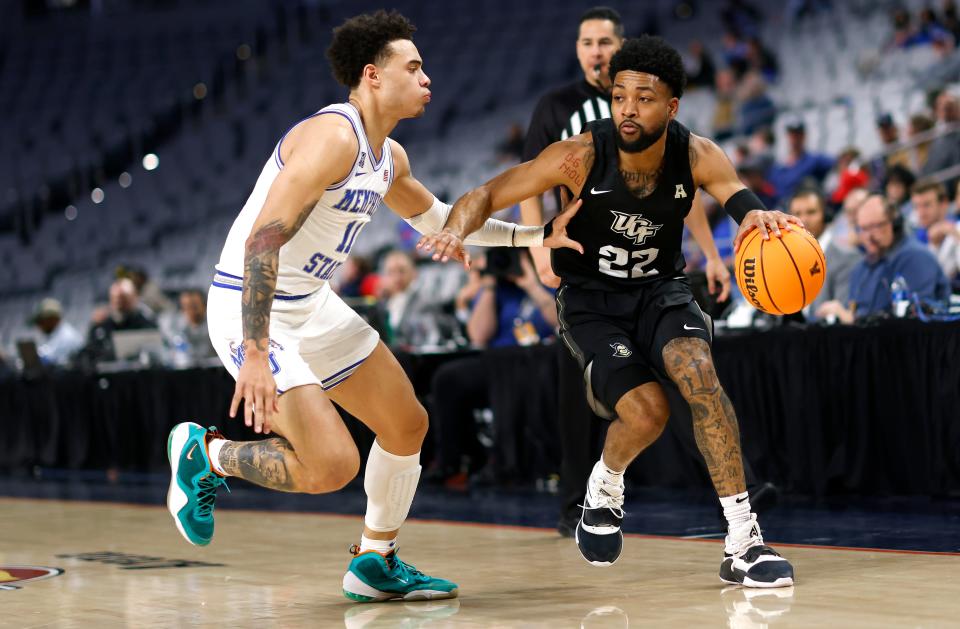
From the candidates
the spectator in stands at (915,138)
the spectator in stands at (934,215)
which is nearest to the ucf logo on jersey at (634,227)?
the spectator in stands at (934,215)

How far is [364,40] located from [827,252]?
14.7 feet

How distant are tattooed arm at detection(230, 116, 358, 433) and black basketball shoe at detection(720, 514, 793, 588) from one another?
1.52m

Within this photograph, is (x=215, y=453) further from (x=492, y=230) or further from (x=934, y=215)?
(x=934, y=215)

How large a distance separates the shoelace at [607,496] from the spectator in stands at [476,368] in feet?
11.8

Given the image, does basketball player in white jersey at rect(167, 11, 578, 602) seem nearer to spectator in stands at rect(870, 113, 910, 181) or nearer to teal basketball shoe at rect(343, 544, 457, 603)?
teal basketball shoe at rect(343, 544, 457, 603)

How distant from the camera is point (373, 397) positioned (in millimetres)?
4055

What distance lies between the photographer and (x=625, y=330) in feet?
14.2

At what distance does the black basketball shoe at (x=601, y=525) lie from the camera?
13.6ft

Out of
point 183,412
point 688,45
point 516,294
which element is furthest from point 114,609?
point 688,45

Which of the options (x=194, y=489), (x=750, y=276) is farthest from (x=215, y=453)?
(x=750, y=276)

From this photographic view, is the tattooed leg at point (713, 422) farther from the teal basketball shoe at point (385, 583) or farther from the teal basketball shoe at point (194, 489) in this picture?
the teal basketball shoe at point (194, 489)

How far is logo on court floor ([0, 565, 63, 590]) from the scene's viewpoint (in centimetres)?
454

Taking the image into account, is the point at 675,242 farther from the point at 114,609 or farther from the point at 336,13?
the point at 336,13

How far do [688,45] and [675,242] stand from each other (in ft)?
40.5
